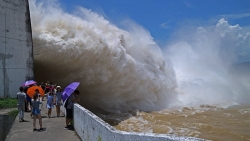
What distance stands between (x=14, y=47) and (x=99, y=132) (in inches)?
381

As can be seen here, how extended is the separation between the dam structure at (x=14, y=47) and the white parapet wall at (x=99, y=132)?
22.6ft

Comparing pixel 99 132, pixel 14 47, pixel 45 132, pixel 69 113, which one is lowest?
pixel 45 132

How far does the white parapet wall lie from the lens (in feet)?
10.5

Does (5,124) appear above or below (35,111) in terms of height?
below

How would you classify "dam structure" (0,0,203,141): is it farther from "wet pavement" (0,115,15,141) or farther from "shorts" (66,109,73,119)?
"shorts" (66,109,73,119)

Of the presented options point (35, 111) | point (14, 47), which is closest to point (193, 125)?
point (35, 111)

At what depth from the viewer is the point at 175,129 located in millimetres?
11062

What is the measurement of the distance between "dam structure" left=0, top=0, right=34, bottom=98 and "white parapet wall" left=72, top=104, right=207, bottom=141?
6877 mm

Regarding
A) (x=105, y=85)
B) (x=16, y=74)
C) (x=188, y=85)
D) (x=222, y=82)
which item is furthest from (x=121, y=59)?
(x=222, y=82)

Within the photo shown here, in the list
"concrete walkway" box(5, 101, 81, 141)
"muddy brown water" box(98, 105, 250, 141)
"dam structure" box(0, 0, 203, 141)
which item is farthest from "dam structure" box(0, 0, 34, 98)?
"muddy brown water" box(98, 105, 250, 141)

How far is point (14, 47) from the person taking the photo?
12.7m

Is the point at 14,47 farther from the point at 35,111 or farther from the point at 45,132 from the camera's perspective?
the point at 45,132

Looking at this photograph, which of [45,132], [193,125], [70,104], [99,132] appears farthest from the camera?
[193,125]

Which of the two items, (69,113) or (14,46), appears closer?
(69,113)
